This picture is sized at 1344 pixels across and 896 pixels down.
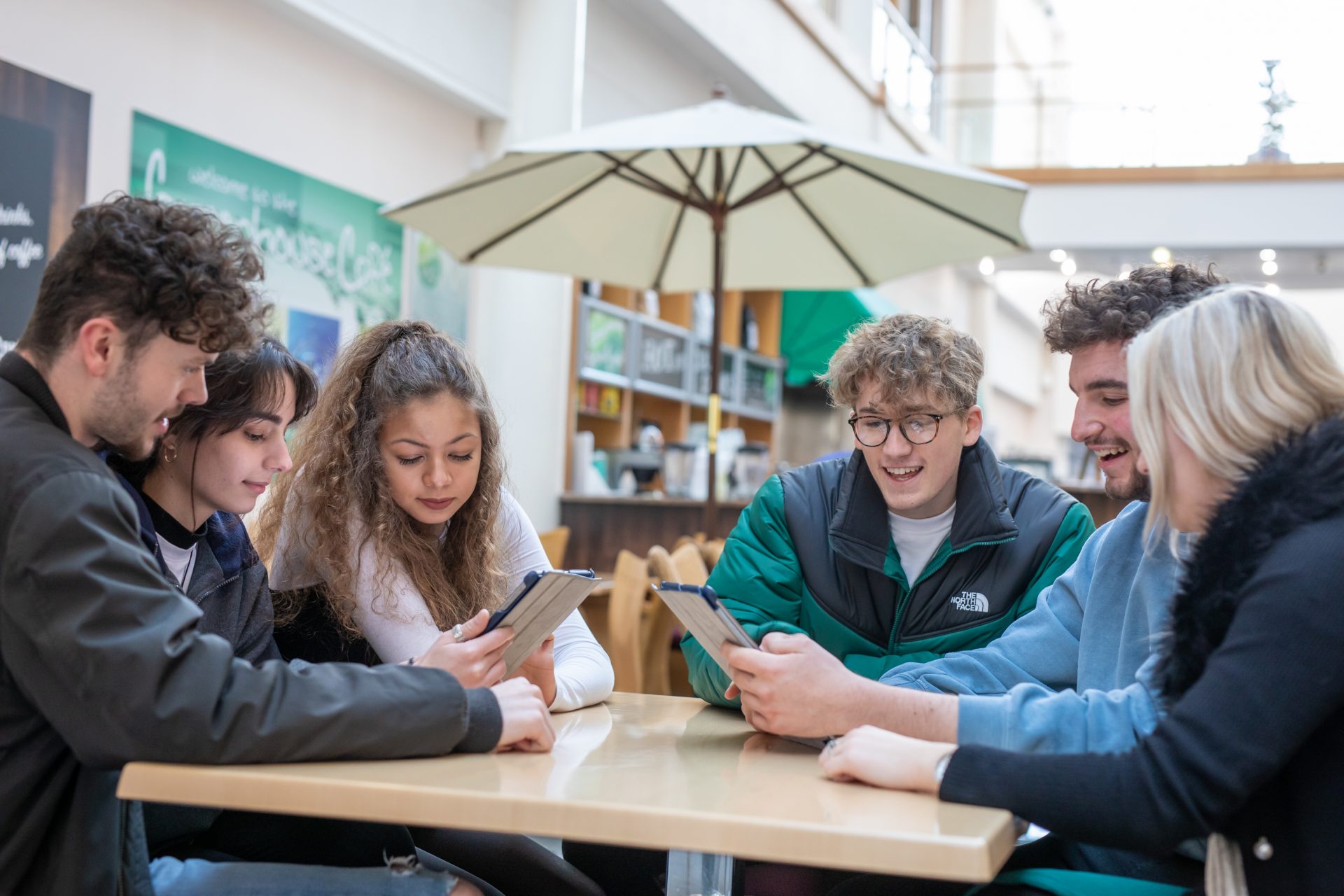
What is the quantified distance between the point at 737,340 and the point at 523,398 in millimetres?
3371

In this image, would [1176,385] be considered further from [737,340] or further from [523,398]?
[737,340]

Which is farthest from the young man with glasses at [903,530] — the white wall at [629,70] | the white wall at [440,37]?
the white wall at [629,70]

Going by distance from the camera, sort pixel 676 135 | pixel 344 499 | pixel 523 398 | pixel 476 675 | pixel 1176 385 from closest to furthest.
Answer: pixel 1176 385, pixel 476 675, pixel 344 499, pixel 676 135, pixel 523 398

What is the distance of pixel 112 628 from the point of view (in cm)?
126

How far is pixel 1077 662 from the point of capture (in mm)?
1905

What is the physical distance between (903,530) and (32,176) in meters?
2.80

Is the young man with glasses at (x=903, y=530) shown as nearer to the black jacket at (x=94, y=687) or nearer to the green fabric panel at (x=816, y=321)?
the black jacket at (x=94, y=687)

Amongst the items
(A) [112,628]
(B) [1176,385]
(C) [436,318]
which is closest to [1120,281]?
(B) [1176,385]

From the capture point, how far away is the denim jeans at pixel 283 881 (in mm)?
1417

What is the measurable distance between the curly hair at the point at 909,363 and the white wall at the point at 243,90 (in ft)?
8.82

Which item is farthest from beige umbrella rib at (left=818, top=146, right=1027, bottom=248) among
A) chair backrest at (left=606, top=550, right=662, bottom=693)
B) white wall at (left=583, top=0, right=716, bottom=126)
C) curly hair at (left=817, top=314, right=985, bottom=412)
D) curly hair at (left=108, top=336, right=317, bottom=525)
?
curly hair at (left=108, top=336, right=317, bottom=525)

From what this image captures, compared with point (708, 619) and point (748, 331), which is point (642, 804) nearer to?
point (708, 619)

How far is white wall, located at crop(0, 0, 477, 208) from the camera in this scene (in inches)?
148

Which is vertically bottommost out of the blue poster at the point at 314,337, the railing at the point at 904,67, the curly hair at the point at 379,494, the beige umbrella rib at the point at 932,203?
the curly hair at the point at 379,494
